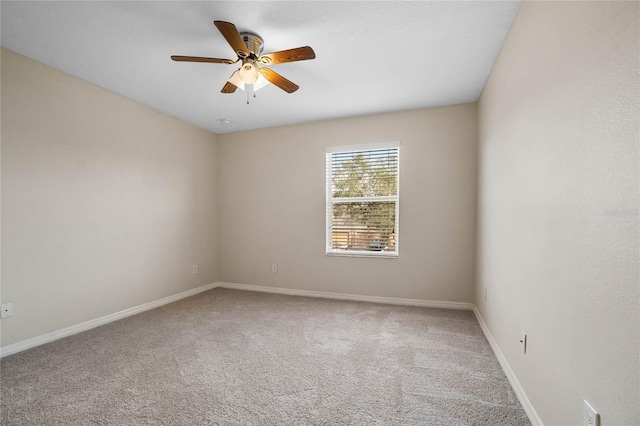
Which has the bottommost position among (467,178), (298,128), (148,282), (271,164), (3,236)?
(148,282)

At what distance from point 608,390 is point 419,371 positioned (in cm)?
131

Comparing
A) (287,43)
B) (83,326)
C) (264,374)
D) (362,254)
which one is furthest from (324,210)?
(83,326)

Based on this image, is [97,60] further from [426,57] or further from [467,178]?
[467,178]

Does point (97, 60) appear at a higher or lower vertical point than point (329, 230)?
higher

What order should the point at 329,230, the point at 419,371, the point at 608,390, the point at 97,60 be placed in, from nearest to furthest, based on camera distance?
1. the point at 608,390
2. the point at 419,371
3. the point at 97,60
4. the point at 329,230

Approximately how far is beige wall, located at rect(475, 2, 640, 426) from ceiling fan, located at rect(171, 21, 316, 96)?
4.46 feet

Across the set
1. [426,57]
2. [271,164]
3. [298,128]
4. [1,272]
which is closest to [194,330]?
[1,272]

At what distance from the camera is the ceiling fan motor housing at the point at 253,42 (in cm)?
214

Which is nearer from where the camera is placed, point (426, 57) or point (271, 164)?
point (426, 57)

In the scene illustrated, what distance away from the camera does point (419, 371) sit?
6.99 feet

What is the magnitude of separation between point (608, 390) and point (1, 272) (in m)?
3.80

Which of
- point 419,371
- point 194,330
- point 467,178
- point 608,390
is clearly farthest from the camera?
point 467,178

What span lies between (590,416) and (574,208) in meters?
0.78

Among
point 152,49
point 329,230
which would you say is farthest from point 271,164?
point 152,49
